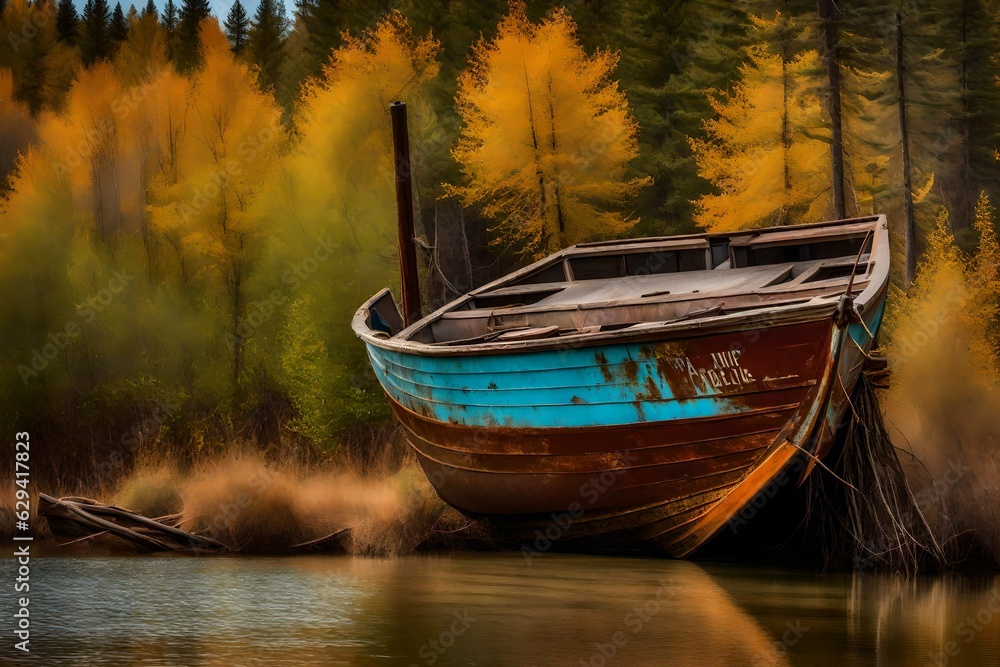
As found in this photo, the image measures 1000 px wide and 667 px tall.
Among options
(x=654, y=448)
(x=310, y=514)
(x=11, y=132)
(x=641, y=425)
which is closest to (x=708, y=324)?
(x=641, y=425)

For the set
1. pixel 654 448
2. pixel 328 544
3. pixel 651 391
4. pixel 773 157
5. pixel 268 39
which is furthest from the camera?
pixel 268 39

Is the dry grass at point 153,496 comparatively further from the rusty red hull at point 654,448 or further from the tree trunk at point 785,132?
the tree trunk at point 785,132

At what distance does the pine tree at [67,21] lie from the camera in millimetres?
68750

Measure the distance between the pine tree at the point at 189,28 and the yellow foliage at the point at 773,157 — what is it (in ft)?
109

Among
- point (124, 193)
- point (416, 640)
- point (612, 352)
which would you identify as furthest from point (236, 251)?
point (416, 640)

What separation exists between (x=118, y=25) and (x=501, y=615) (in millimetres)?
62923

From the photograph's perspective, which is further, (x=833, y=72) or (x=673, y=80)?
(x=673, y=80)

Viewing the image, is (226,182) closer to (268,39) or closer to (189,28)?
(268,39)

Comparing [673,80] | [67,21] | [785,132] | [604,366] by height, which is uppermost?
[67,21]

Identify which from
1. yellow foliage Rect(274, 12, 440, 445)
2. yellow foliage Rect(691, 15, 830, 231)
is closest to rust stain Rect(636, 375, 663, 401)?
yellow foliage Rect(274, 12, 440, 445)

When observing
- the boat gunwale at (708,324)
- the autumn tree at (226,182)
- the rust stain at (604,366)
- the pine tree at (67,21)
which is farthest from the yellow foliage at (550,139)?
the pine tree at (67,21)

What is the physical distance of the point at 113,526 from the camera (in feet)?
58.4

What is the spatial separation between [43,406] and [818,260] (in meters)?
17.8

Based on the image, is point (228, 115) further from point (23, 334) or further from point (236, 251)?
point (23, 334)
